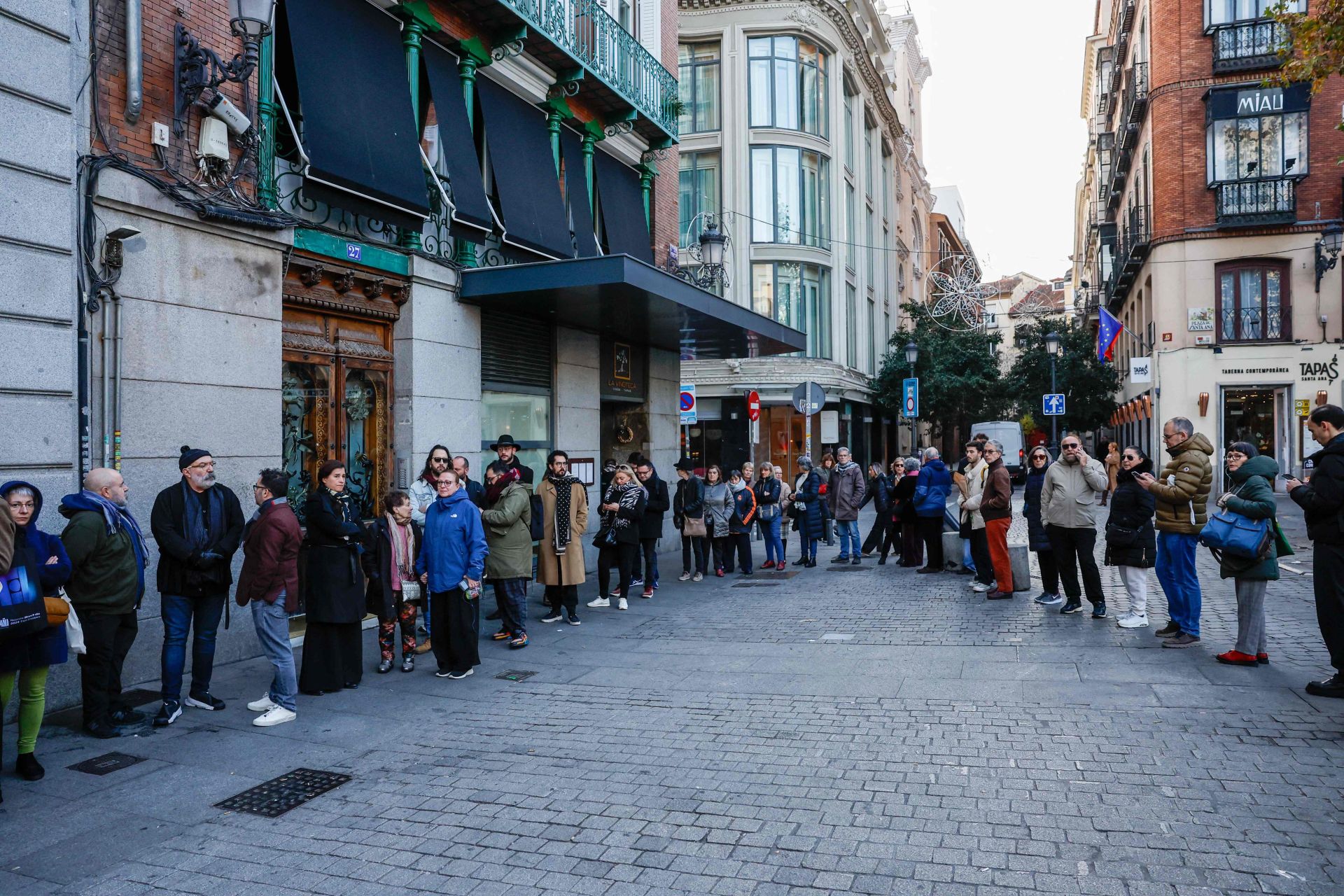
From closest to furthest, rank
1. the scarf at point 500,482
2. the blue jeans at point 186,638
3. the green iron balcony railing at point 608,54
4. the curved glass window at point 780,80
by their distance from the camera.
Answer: the blue jeans at point 186,638
the scarf at point 500,482
the green iron balcony railing at point 608,54
the curved glass window at point 780,80

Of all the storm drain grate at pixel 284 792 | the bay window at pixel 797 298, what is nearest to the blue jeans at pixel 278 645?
the storm drain grate at pixel 284 792

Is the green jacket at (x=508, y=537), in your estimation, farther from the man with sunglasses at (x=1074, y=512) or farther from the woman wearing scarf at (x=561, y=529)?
the man with sunglasses at (x=1074, y=512)

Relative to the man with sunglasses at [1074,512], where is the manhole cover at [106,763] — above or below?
below

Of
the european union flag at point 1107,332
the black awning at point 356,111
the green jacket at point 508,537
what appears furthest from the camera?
the european union flag at point 1107,332

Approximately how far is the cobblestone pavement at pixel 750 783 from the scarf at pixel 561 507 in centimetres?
171

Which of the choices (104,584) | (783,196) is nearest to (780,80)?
(783,196)

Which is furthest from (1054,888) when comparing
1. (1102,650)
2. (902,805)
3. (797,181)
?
(797,181)

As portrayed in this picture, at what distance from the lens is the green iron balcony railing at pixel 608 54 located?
13.2 metres

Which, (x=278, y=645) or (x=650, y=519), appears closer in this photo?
(x=278, y=645)

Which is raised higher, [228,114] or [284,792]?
[228,114]

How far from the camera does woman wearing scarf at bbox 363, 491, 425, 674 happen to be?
7.88 meters

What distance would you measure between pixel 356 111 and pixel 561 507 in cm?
472

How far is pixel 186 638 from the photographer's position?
6.63 meters

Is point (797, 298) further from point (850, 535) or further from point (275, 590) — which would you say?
point (275, 590)
